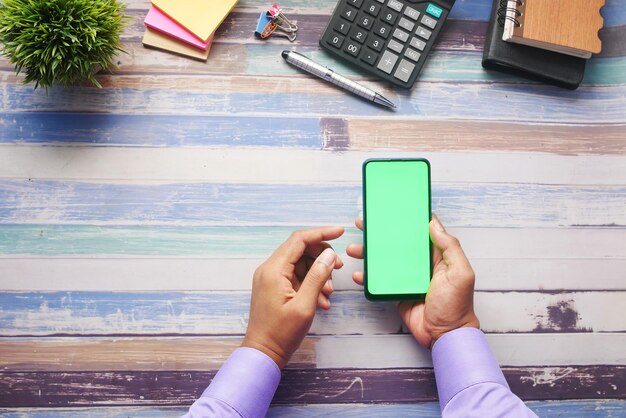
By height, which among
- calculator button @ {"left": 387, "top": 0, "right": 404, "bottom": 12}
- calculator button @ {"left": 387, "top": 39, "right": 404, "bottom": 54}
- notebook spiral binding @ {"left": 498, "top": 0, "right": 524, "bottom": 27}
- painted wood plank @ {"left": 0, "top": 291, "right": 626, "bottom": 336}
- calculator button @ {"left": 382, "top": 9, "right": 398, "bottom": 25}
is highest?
notebook spiral binding @ {"left": 498, "top": 0, "right": 524, "bottom": 27}

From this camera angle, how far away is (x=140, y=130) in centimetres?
82

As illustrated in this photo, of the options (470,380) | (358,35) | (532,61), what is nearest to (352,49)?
(358,35)

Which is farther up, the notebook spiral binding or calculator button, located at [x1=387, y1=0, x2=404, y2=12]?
the notebook spiral binding

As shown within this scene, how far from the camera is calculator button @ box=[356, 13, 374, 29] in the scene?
0.83 meters

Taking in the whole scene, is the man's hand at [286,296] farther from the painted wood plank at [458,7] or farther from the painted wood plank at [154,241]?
the painted wood plank at [458,7]

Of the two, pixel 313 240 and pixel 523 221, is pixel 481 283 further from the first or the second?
pixel 313 240

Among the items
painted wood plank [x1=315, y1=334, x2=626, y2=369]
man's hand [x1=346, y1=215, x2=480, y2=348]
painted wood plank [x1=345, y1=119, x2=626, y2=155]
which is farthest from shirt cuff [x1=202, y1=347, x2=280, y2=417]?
painted wood plank [x1=345, y1=119, x2=626, y2=155]

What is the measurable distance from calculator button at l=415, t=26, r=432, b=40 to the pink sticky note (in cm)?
31

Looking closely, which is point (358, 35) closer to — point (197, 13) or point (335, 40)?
point (335, 40)

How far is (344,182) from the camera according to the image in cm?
82

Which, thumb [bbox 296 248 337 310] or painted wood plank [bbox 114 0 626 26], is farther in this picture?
painted wood plank [bbox 114 0 626 26]

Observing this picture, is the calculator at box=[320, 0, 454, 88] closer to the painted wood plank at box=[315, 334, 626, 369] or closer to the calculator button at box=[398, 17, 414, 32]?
the calculator button at box=[398, 17, 414, 32]

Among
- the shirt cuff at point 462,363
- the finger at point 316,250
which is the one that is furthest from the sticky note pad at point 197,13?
the shirt cuff at point 462,363

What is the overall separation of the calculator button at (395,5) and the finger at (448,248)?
33cm
